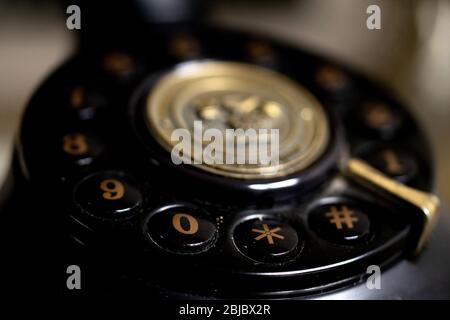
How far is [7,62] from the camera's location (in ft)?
3.74

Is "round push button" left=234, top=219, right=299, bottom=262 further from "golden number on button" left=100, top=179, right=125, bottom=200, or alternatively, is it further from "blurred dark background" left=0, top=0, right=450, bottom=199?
"blurred dark background" left=0, top=0, right=450, bottom=199

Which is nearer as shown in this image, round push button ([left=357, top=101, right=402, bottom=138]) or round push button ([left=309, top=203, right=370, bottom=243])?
round push button ([left=309, top=203, right=370, bottom=243])

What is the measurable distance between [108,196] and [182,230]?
0.07 meters

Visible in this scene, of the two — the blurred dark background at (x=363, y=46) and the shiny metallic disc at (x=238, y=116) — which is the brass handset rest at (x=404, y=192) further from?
the blurred dark background at (x=363, y=46)

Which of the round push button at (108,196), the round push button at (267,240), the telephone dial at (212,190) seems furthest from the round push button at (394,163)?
the round push button at (108,196)

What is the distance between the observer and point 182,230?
562mm

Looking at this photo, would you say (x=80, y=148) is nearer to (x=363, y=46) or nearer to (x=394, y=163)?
(x=394, y=163)

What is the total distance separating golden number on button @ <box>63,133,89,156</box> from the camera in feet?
2.07

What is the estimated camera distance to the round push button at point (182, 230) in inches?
21.5

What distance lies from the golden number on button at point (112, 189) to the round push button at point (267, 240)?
110 mm

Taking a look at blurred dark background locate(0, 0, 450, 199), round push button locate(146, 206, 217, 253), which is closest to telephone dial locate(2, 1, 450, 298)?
round push button locate(146, 206, 217, 253)

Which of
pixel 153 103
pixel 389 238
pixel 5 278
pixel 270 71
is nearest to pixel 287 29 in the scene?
pixel 270 71
